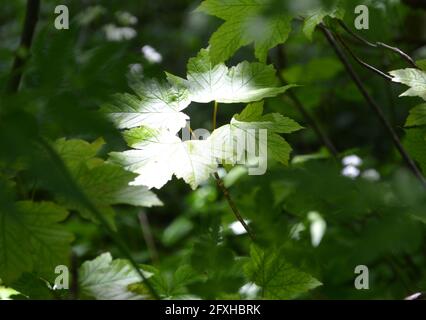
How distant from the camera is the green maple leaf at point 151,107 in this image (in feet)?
2.97

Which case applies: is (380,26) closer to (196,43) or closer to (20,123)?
(20,123)

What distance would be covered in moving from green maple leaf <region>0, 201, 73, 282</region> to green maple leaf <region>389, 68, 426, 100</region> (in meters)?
0.54

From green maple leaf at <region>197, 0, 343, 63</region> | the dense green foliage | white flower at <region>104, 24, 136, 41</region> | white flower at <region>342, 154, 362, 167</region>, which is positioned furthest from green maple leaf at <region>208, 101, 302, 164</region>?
white flower at <region>104, 24, 136, 41</region>

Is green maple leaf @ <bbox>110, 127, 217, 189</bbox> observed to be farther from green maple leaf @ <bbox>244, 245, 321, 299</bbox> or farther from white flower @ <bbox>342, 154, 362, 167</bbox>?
white flower @ <bbox>342, 154, 362, 167</bbox>

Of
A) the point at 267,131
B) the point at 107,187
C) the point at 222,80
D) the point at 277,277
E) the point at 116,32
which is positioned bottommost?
the point at 277,277

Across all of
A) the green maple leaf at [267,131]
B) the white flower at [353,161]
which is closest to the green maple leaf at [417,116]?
the green maple leaf at [267,131]

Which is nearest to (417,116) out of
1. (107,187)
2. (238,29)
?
(238,29)

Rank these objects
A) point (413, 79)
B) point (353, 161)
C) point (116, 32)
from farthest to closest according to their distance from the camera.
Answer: point (116, 32)
point (353, 161)
point (413, 79)

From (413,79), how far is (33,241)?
0.62 metres

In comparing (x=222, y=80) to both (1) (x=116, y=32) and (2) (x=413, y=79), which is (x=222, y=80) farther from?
(1) (x=116, y=32)

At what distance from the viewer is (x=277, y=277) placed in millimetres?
868

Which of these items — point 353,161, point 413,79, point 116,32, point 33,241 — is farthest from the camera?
point 116,32

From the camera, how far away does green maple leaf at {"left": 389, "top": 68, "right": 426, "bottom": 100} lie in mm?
862
